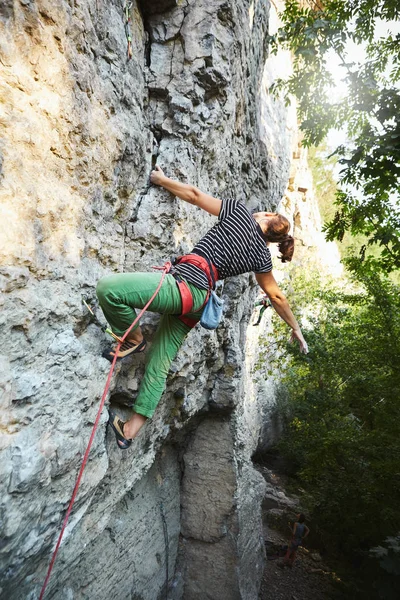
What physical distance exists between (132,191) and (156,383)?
1.51 m

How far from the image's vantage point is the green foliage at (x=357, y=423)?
5.55m

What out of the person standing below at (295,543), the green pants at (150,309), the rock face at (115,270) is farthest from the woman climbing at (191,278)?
the person standing below at (295,543)

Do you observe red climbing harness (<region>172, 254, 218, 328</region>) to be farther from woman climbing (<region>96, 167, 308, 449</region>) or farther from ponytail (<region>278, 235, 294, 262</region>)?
ponytail (<region>278, 235, 294, 262</region>)

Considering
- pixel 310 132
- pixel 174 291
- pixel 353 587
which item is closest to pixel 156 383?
pixel 174 291

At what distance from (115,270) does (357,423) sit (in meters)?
6.40

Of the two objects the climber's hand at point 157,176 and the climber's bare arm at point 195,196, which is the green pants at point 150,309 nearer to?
the climber's bare arm at point 195,196

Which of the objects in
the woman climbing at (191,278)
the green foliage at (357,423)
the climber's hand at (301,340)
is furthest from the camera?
the green foliage at (357,423)

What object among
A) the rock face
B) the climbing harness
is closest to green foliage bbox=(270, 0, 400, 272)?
the rock face

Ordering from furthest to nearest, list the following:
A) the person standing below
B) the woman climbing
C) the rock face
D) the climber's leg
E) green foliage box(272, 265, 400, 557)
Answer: the person standing below → green foliage box(272, 265, 400, 557) → the climber's leg → the woman climbing → the rock face

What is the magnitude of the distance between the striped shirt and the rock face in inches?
20.3

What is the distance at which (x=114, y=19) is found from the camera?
261 cm

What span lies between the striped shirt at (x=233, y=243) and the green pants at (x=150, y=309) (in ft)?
1.07

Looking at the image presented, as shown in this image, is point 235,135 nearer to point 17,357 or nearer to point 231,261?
point 231,261

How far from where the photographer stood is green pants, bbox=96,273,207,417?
7.37ft
